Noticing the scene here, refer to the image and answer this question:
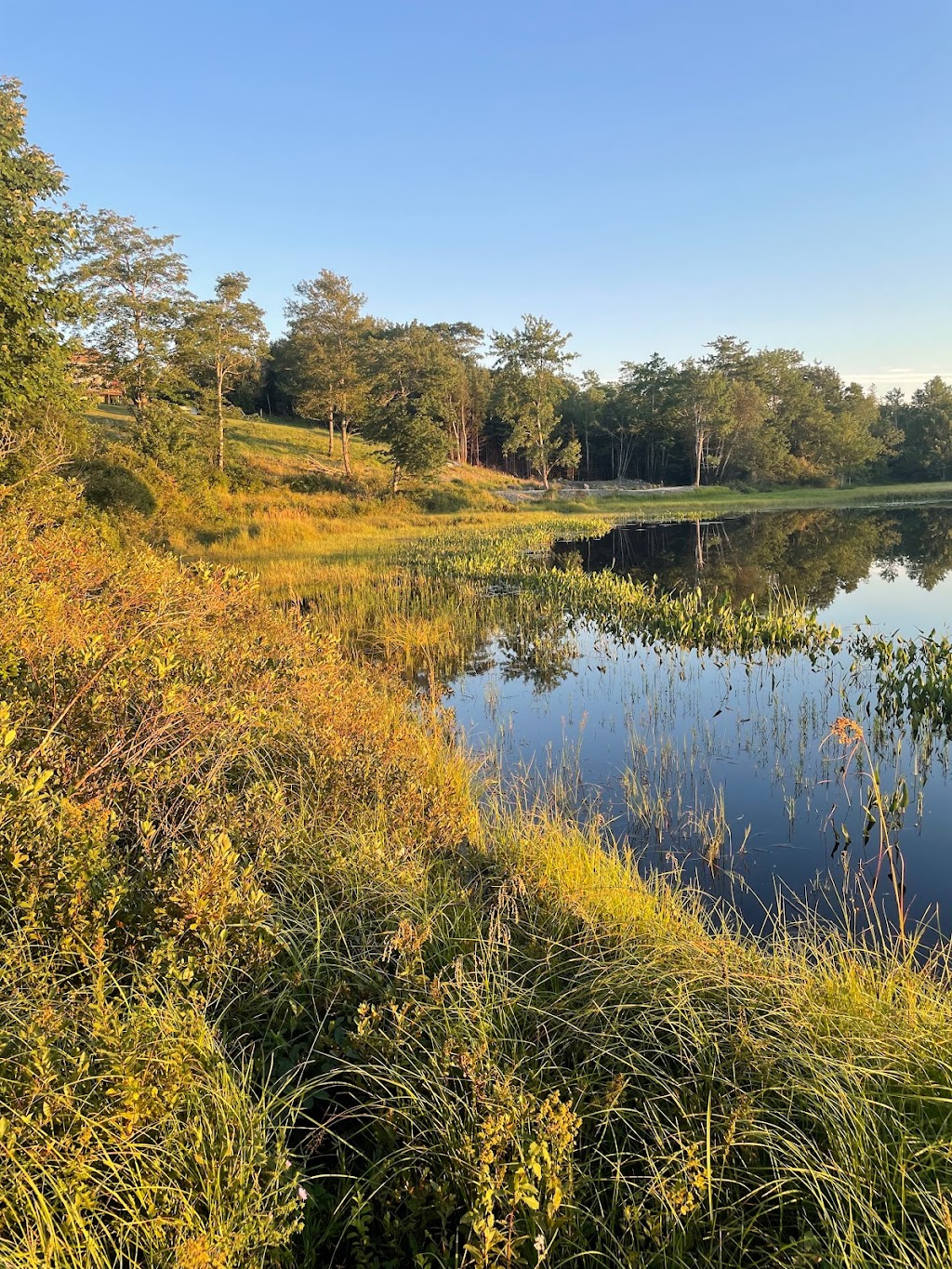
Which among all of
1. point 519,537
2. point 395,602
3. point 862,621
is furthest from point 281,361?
point 862,621

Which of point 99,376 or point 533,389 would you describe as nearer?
point 99,376

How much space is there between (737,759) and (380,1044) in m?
5.34

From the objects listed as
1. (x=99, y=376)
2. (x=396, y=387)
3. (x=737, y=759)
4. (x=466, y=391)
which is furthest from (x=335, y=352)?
(x=737, y=759)

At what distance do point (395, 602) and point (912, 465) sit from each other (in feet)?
259

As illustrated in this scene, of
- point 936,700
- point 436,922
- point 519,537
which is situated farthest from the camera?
point 519,537

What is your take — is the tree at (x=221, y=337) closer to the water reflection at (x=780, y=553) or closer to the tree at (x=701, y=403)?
the water reflection at (x=780, y=553)

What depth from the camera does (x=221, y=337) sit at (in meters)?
35.6

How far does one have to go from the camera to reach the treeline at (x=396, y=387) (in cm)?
1162

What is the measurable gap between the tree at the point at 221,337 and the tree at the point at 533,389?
936 inches

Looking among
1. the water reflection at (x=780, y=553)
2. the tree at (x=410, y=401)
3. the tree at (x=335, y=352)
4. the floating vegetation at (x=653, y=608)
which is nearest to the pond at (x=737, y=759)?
the floating vegetation at (x=653, y=608)

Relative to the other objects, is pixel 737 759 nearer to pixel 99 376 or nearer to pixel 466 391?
pixel 99 376

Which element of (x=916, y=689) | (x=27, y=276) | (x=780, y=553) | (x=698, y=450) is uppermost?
(x=698, y=450)

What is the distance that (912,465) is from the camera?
241ft

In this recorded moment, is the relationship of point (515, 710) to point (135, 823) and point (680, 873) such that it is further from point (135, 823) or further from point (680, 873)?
point (135, 823)
